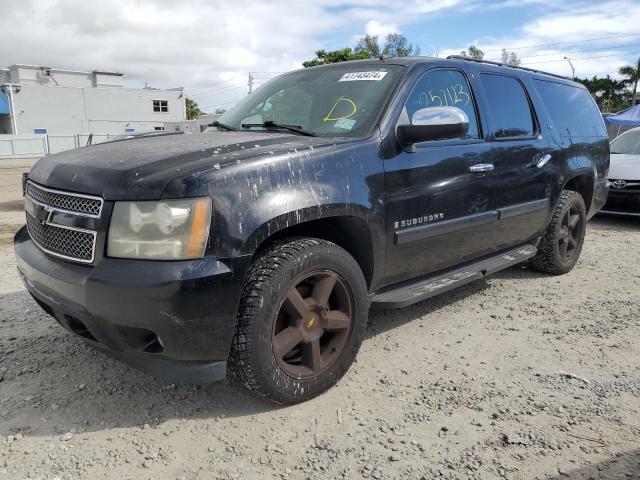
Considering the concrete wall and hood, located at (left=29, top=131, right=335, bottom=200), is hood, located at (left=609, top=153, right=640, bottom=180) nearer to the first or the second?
hood, located at (left=29, top=131, right=335, bottom=200)

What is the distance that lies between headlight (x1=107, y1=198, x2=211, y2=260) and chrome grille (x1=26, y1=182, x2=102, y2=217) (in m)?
0.15

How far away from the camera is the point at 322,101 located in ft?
11.1

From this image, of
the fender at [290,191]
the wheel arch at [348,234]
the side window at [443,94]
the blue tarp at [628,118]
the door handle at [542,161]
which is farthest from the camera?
the blue tarp at [628,118]

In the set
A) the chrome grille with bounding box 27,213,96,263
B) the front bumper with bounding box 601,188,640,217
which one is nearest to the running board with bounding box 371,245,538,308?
the chrome grille with bounding box 27,213,96,263

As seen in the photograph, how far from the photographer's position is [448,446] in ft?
7.80

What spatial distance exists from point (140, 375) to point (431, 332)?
197cm

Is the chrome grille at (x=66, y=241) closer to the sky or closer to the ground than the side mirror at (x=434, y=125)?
closer to the ground

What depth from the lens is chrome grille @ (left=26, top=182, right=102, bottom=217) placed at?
2.30 m

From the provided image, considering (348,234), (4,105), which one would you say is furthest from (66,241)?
(4,105)

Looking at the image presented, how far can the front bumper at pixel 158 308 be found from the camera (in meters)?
2.16

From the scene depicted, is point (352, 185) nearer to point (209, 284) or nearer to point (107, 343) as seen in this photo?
point (209, 284)

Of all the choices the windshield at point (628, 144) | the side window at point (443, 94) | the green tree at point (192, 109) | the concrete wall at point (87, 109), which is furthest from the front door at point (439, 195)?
the green tree at point (192, 109)

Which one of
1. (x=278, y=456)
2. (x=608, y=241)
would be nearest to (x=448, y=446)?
(x=278, y=456)

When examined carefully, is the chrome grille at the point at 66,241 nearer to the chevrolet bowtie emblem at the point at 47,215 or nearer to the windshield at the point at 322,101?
the chevrolet bowtie emblem at the point at 47,215
